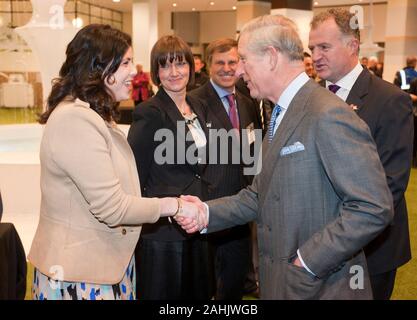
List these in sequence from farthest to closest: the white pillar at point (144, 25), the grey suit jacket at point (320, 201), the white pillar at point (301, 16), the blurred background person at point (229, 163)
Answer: the white pillar at point (144, 25), the white pillar at point (301, 16), the blurred background person at point (229, 163), the grey suit jacket at point (320, 201)

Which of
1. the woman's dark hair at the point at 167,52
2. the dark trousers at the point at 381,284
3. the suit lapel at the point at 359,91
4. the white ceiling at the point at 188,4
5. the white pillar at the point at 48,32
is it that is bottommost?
the dark trousers at the point at 381,284

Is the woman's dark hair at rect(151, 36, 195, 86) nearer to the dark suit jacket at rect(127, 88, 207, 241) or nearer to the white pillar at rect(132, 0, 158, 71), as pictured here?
the dark suit jacket at rect(127, 88, 207, 241)

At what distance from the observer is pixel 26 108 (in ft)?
63.6

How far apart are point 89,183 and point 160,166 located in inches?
39.9

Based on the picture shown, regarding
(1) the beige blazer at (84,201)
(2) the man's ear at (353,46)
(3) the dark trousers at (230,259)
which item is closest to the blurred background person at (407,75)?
(3) the dark trousers at (230,259)

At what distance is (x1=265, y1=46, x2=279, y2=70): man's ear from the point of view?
171 cm

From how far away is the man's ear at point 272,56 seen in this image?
5.60ft

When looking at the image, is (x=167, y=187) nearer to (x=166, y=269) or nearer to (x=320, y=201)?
(x=166, y=269)

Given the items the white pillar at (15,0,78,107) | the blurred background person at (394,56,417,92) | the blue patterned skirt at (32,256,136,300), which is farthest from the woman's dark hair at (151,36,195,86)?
the blurred background person at (394,56,417,92)

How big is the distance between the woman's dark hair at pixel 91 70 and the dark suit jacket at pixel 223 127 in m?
1.12

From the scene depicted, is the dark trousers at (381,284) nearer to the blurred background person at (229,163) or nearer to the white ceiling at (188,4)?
the blurred background person at (229,163)
